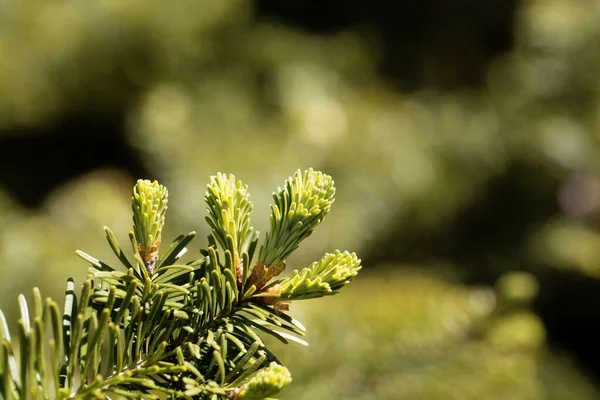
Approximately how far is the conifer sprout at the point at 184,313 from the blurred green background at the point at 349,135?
285 mm

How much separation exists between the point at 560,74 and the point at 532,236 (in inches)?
11.3

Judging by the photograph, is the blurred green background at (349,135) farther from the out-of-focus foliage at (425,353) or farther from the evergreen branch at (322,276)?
the evergreen branch at (322,276)

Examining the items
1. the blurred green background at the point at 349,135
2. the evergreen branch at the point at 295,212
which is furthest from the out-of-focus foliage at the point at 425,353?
the evergreen branch at the point at 295,212

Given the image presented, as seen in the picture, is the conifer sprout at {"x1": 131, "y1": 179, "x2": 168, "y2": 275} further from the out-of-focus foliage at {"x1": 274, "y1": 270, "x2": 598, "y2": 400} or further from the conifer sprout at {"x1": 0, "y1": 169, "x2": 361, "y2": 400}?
the out-of-focus foliage at {"x1": 274, "y1": 270, "x2": 598, "y2": 400}

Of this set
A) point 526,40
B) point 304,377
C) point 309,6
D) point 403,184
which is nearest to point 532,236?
point 403,184

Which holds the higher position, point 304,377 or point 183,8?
point 183,8

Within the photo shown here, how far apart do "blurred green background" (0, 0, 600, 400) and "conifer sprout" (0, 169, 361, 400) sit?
11.2 inches

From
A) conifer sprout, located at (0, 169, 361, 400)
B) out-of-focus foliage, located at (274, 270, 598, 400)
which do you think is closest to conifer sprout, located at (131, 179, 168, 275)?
conifer sprout, located at (0, 169, 361, 400)

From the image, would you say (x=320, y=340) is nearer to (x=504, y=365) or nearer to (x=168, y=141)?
(x=504, y=365)

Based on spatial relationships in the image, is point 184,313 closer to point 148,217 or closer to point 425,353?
point 148,217

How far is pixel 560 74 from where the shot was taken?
105cm

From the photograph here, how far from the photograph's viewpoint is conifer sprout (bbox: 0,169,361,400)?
170 mm

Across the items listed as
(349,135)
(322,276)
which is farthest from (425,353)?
(349,135)

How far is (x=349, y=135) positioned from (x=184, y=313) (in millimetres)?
1106
